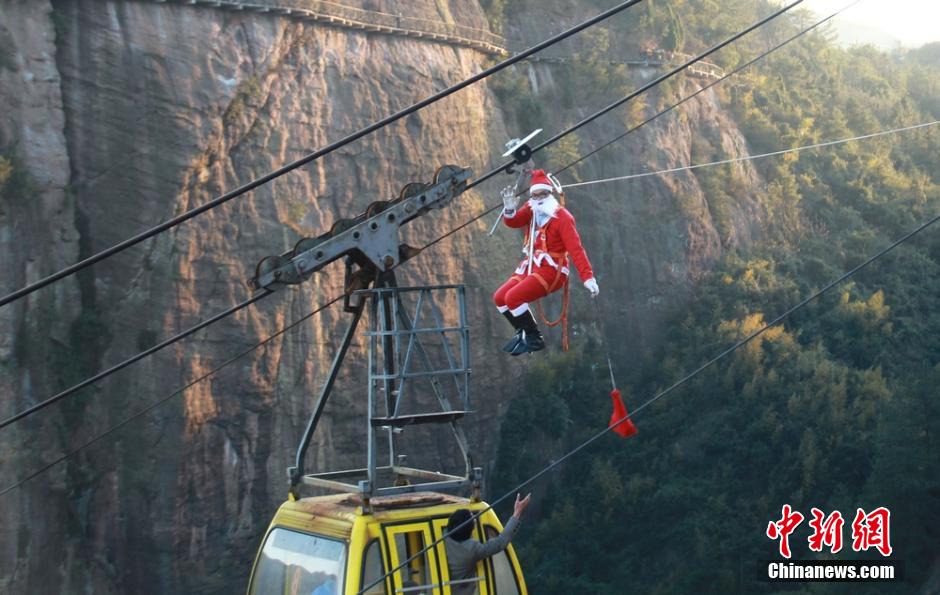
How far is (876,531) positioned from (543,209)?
18858 mm

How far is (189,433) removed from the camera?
25125 mm

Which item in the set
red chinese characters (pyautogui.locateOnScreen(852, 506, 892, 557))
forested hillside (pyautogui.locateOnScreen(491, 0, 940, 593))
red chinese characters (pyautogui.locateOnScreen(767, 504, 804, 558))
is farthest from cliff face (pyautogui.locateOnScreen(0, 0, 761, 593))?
red chinese characters (pyautogui.locateOnScreen(852, 506, 892, 557))

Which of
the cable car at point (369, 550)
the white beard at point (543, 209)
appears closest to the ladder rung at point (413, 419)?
the cable car at point (369, 550)

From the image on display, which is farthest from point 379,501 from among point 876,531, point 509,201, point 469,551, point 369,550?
point 876,531

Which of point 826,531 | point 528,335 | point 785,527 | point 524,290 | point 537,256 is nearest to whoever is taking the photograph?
point 524,290

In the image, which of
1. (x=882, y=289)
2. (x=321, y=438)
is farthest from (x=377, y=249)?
(x=882, y=289)

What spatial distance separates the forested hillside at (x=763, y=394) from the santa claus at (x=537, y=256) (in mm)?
17086

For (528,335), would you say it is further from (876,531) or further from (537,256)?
(876,531)

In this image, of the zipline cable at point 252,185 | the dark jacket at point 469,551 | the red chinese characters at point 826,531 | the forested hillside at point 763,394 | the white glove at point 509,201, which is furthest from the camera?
the forested hillside at point 763,394

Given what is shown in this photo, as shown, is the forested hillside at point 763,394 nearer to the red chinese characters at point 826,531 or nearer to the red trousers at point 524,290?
the red chinese characters at point 826,531

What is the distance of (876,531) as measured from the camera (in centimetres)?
2580

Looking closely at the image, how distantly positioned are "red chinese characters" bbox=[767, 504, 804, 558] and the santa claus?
19329 millimetres

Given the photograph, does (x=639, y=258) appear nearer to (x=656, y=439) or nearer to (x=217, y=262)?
(x=656, y=439)

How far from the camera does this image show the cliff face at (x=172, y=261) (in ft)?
77.4
